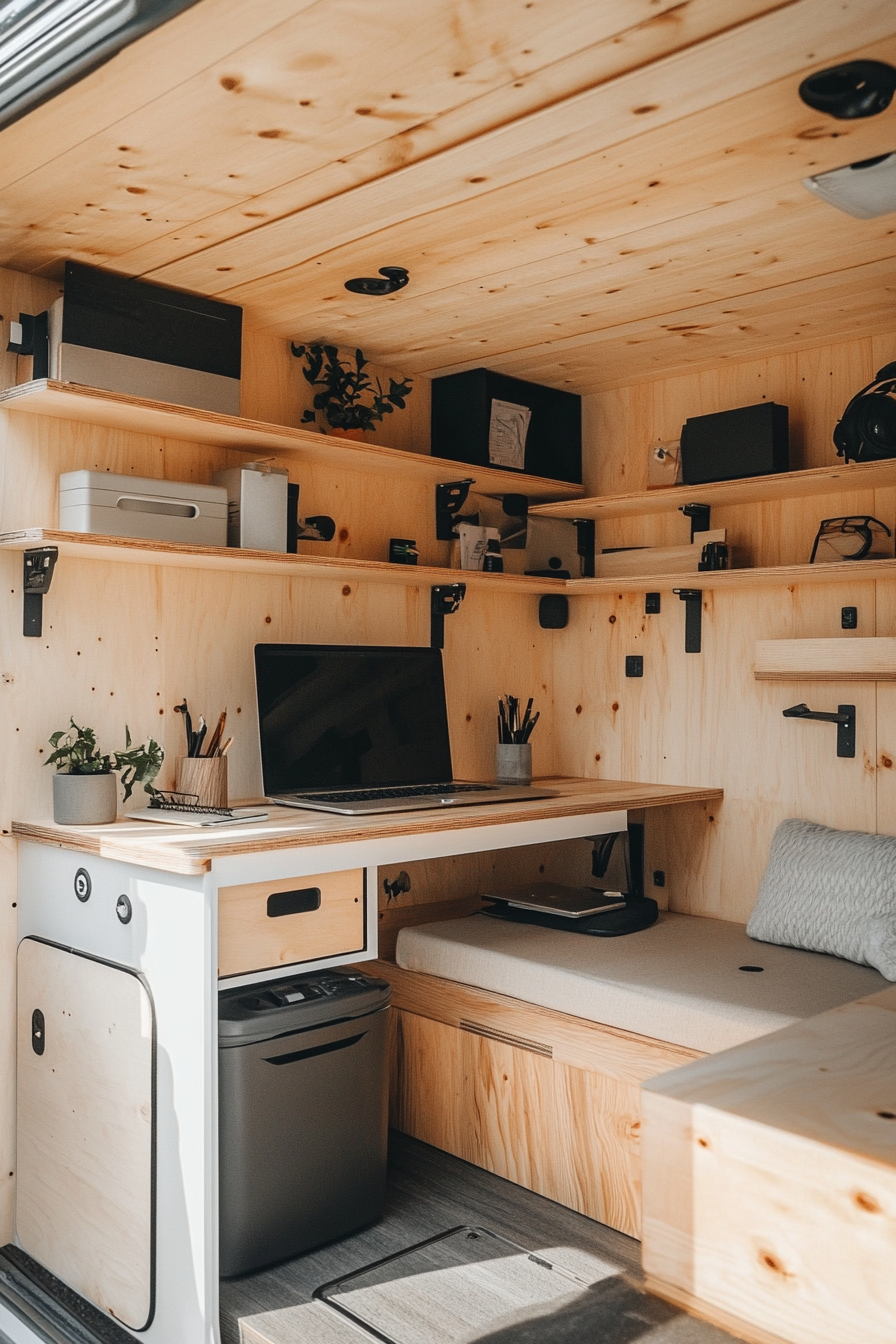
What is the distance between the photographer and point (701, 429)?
3.08m

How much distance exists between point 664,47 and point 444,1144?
2.44 m

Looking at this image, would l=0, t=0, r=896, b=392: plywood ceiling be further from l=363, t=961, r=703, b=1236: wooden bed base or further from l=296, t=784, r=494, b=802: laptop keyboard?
l=363, t=961, r=703, b=1236: wooden bed base

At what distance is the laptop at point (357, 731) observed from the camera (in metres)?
2.76

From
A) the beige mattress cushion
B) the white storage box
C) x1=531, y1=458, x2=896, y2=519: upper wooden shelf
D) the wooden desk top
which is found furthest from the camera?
x1=531, y1=458, x2=896, y2=519: upper wooden shelf

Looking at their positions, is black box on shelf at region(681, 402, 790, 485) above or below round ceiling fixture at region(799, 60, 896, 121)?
below

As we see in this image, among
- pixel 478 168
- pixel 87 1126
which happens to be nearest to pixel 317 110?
pixel 478 168

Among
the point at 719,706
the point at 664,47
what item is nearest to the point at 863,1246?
the point at 664,47

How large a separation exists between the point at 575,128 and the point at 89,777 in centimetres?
157

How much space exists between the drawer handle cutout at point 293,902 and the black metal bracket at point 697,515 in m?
1.64

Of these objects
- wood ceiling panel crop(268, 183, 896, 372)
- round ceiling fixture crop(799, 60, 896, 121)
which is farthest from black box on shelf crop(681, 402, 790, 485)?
round ceiling fixture crop(799, 60, 896, 121)

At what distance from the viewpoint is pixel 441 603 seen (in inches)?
130

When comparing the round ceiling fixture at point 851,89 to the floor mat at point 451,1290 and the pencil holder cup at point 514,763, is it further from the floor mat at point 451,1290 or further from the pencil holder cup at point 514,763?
the floor mat at point 451,1290

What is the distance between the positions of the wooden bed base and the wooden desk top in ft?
1.56

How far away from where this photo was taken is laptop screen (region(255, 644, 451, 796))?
110 inches
